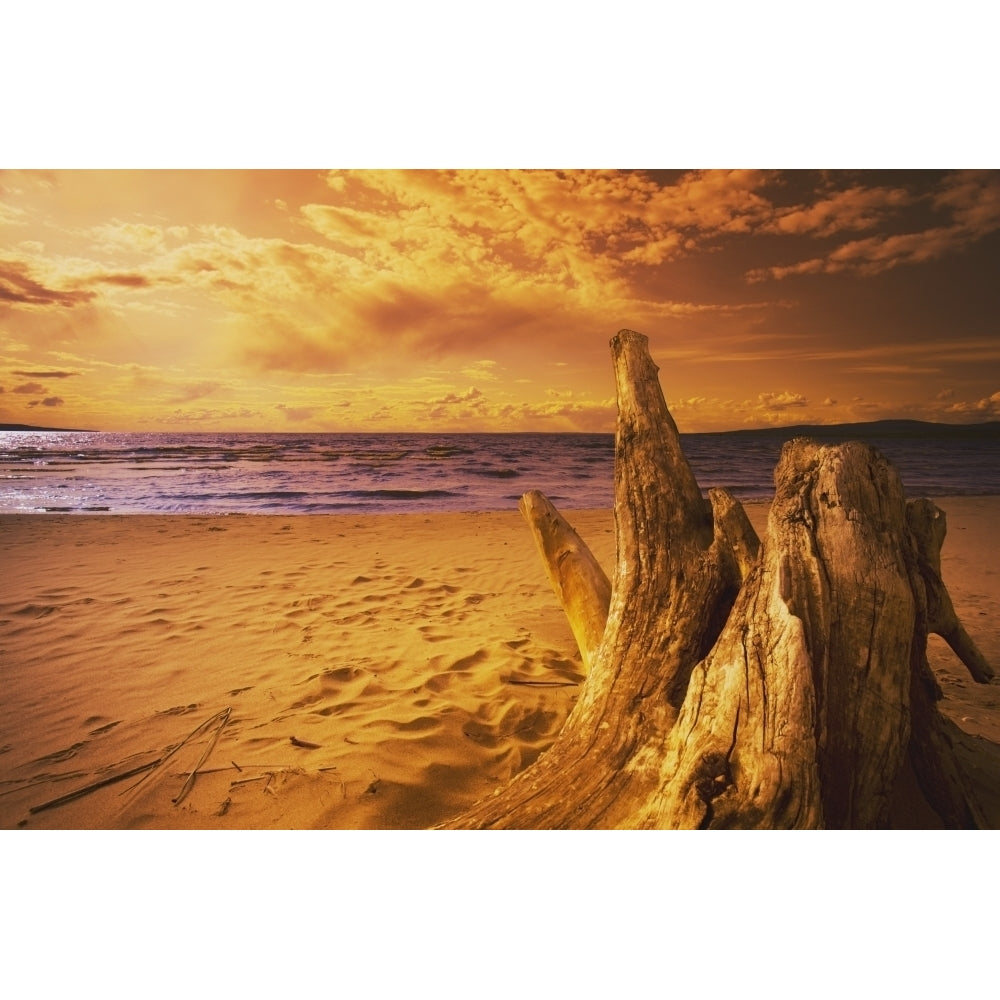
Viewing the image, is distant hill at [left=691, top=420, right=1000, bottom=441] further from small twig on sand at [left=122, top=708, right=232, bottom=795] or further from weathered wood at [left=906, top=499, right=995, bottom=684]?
small twig on sand at [left=122, top=708, right=232, bottom=795]

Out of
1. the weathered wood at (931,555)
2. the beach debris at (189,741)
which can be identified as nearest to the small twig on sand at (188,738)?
the beach debris at (189,741)

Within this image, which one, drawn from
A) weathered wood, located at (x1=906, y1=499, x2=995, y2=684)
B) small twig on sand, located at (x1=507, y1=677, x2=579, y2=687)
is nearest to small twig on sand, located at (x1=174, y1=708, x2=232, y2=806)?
small twig on sand, located at (x1=507, y1=677, x2=579, y2=687)

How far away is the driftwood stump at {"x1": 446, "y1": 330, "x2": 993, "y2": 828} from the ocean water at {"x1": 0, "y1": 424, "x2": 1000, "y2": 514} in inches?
182

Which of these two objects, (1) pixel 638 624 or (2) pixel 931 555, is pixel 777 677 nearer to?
(1) pixel 638 624

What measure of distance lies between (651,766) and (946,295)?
6742 mm

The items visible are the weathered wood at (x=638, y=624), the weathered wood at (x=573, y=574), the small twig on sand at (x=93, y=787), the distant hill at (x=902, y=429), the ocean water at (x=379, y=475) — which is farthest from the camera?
the ocean water at (x=379, y=475)

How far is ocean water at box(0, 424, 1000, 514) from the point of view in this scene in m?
10.2

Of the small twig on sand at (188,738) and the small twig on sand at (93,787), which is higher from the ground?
the small twig on sand at (188,738)

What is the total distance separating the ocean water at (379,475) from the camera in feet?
33.4

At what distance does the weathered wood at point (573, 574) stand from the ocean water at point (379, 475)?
435cm

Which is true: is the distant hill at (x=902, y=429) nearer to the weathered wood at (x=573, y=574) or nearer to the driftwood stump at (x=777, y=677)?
the weathered wood at (x=573, y=574)

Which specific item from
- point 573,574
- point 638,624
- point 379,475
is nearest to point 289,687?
point 573,574
